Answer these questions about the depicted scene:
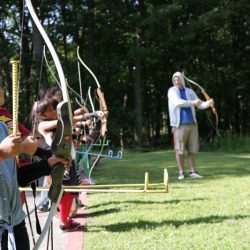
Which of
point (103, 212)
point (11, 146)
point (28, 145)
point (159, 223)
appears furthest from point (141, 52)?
point (11, 146)

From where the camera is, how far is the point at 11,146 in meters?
2.34

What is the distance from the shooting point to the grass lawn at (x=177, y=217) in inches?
166

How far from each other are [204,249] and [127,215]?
153 centimetres

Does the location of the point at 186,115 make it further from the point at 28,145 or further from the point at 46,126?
the point at 28,145

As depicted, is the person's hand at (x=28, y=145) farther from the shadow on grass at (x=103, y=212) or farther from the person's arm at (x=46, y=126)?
the shadow on grass at (x=103, y=212)

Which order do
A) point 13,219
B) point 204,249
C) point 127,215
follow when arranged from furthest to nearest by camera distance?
point 127,215
point 204,249
point 13,219

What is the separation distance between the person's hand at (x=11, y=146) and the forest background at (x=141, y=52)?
54.4 feet

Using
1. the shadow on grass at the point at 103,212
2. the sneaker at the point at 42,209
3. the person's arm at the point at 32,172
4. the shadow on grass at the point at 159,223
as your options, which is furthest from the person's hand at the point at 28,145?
the sneaker at the point at 42,209

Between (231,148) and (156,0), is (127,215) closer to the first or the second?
(231,148)

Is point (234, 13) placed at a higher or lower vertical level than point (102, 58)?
higher

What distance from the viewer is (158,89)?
83.5ft

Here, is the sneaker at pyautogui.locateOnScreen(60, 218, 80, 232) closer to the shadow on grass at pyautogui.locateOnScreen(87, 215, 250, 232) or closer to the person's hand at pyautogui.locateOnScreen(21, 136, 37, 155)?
the shadow on grass at pyautogui.locateOnScreen(87, 215, 250, 232)

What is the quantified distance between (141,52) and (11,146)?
1911 centimetres

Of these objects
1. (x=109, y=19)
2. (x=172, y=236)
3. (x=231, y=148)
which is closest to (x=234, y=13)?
(x=109, y=19)
